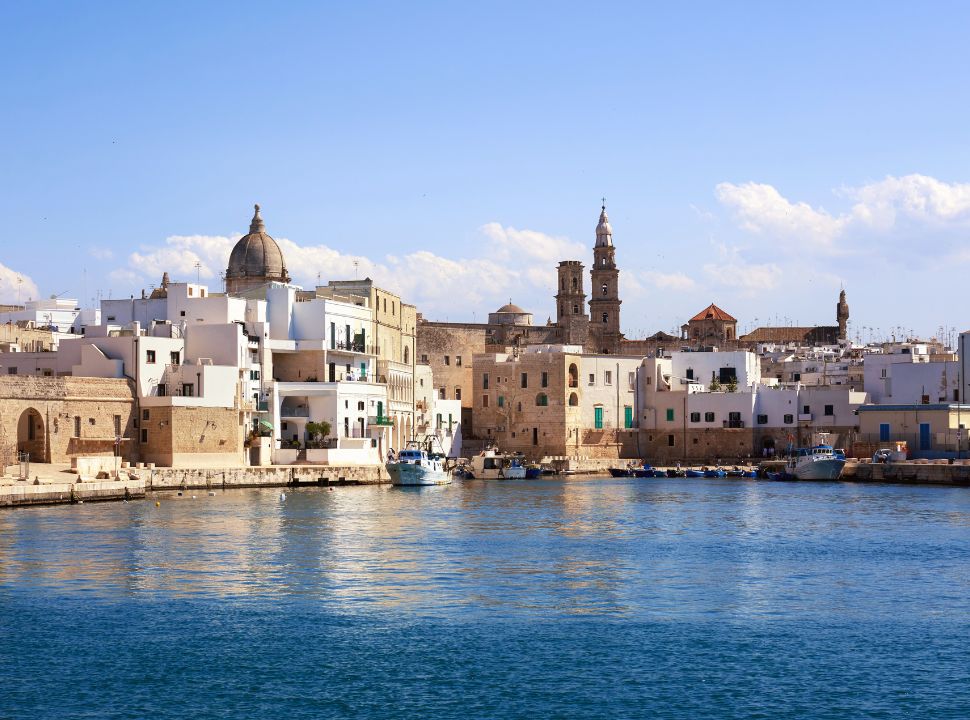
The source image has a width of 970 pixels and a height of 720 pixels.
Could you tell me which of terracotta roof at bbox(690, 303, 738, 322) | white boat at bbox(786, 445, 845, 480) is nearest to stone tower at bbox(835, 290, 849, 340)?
terracotta roof at bbox(690, 303, 738, 322)

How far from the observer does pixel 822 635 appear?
74.2 feet

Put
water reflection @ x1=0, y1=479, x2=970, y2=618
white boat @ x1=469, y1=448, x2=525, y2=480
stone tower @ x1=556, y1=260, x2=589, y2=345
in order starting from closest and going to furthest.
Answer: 1. water reflection @ x1=0, y1=479, x2=970, y2=618
2. white boat @ x1=469, y1=448, x2=525, y2=480
3. stone tower @ x1=556, y1=260, x2=589, y2=345

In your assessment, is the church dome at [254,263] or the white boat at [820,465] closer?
the white boat at [820,465]

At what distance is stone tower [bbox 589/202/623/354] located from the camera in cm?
9800

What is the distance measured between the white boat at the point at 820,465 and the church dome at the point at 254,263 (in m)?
28.8

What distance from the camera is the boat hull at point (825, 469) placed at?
64688mm

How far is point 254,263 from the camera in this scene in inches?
2788

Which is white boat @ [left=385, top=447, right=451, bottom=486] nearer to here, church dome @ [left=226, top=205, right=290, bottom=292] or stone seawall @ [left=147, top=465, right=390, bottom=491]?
stone seawall @ [left=147, top=465, right=390, bottom=491]

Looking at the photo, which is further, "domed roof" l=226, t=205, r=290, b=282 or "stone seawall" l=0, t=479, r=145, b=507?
"domed roof" l=226, t=205, r=290, b=282

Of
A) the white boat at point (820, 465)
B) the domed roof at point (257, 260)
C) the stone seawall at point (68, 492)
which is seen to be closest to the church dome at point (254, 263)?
the domed roof at point (257, 260)

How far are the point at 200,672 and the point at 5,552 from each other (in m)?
12.4

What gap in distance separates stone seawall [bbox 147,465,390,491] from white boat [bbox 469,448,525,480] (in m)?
9.18

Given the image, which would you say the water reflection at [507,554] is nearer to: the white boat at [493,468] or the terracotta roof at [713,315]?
the white boat at [493,468]

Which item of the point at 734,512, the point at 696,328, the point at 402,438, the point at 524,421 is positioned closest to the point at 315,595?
the point at 734,512
